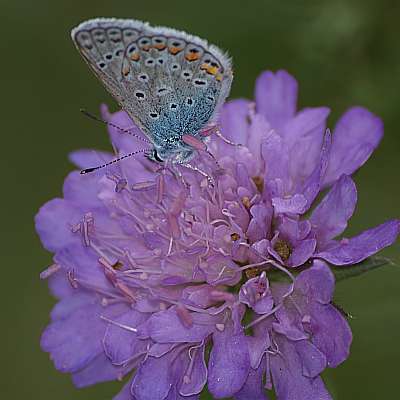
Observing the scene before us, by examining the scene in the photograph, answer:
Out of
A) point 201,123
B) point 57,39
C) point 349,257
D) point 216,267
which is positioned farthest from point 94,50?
point 57,39

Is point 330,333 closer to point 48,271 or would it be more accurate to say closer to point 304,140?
point 304,140

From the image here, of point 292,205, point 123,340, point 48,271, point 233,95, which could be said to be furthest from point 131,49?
point 233,95

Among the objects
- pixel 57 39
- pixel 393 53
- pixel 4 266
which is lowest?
pixel 4 266

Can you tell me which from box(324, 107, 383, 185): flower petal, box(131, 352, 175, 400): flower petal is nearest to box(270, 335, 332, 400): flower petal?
box(131, 352, 175, 400): flower petal

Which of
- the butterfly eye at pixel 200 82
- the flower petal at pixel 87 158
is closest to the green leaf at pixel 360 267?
the butterfly eye at pixel 200 82

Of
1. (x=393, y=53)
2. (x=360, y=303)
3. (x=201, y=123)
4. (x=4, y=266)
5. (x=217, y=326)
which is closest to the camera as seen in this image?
(x=217, y=326)

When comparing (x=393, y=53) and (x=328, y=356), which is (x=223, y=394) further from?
(x=393, y=53)
